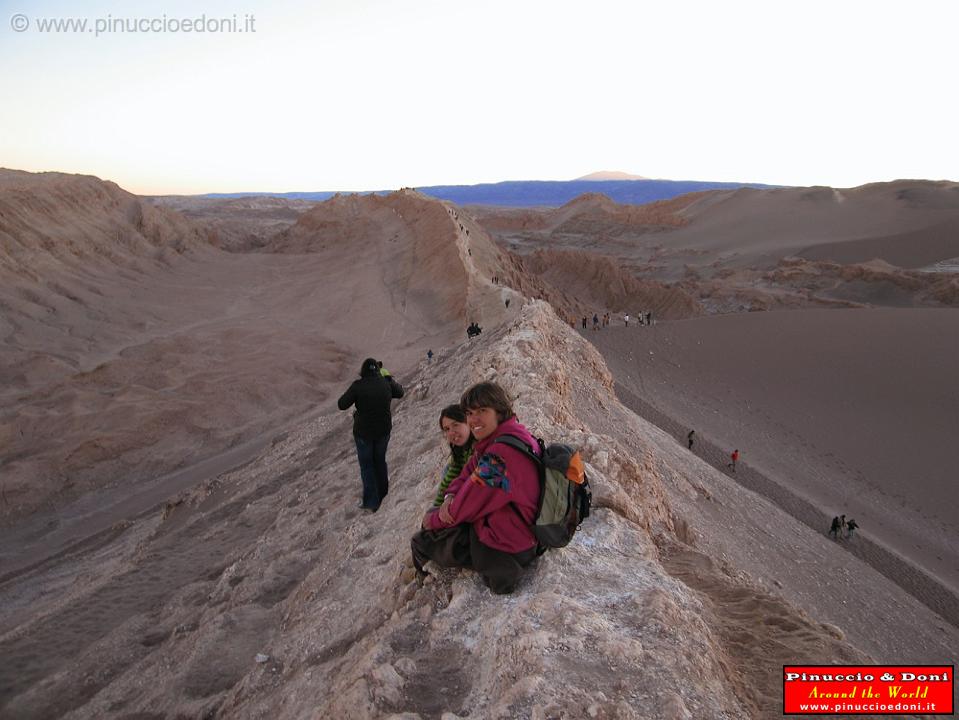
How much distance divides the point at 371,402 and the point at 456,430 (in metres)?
1.93

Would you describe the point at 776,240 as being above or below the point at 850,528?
above

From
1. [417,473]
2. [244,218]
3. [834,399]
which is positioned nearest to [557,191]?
[244,218]

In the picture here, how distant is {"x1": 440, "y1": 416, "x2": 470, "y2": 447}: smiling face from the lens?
9.66 ft

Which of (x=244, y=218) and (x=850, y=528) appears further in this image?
(x=244, y=218)

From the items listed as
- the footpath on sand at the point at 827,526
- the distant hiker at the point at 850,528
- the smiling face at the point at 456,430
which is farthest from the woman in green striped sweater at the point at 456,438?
the distant hiker at the point at 850,528

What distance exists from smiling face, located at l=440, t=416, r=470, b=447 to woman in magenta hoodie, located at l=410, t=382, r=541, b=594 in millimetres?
199

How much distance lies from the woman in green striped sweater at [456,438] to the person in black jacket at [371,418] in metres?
1.71

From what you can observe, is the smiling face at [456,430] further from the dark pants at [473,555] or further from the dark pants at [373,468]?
the dark pants at [373,468]

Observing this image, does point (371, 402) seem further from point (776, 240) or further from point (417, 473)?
point (776, 240)

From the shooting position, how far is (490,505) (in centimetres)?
260

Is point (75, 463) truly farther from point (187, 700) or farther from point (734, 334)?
point (734, 334)

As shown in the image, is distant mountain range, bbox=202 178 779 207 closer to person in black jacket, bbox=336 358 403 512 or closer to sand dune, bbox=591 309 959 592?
sand dune, bbox=591 309 959 592

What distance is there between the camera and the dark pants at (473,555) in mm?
2777

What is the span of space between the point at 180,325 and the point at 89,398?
812 cm
